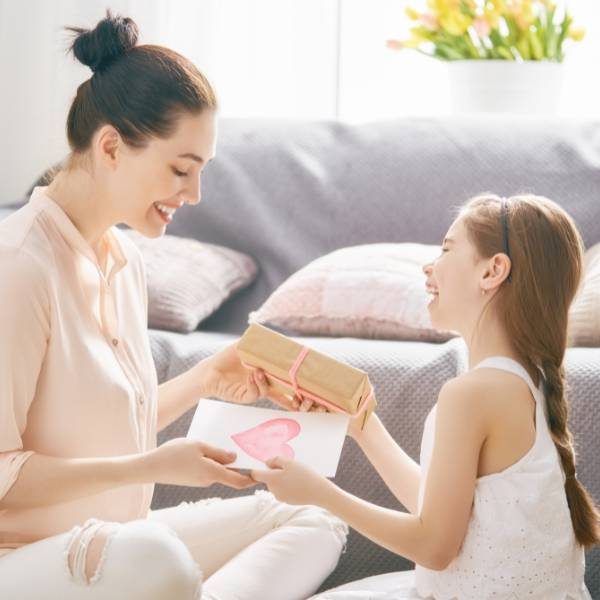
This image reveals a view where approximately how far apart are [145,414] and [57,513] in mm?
201

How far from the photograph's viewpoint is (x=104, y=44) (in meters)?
1.68

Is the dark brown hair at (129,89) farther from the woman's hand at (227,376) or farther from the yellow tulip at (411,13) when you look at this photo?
the yellow tulip at (411,13)

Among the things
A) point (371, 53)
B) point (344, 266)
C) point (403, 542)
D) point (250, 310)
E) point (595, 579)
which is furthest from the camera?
point (371, 53)

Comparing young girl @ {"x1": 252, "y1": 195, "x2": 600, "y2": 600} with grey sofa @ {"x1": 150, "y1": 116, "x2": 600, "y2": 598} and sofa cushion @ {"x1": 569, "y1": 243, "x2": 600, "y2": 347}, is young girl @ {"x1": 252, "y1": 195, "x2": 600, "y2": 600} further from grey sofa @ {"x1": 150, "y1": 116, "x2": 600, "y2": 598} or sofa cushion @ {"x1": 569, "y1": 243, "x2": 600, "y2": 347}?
grey sofa @ {"x1": 150, "y1": 116, "x2": 600, "y2": 598}

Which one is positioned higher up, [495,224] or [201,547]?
[495,224]

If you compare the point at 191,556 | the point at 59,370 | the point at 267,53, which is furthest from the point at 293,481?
the point at 267,53

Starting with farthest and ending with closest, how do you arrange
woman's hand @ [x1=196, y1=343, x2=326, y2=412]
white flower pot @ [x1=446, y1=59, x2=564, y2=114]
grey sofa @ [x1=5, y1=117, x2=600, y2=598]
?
white flower pot @ [x1=446, y1=59, x2=564, y2=114]
grey sofa @ [x1=5, y1=117, x2=600, y2=598]
woman's hand @ [x1=196, y1=343, x2=326, y2=412]

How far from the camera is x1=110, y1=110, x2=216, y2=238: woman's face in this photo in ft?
5.47

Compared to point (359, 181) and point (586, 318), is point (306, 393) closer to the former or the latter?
point (586, 318)

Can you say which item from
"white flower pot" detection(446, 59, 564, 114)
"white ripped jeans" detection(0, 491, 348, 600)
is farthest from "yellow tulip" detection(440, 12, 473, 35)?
"white ripped jeans" detection(0, 491, 348, 600)

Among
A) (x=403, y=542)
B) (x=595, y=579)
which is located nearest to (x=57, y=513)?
(x=403, y=542)

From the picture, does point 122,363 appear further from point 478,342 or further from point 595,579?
point 595,579

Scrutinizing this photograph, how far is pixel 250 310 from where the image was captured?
277 cm

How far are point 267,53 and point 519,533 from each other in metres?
2.22
